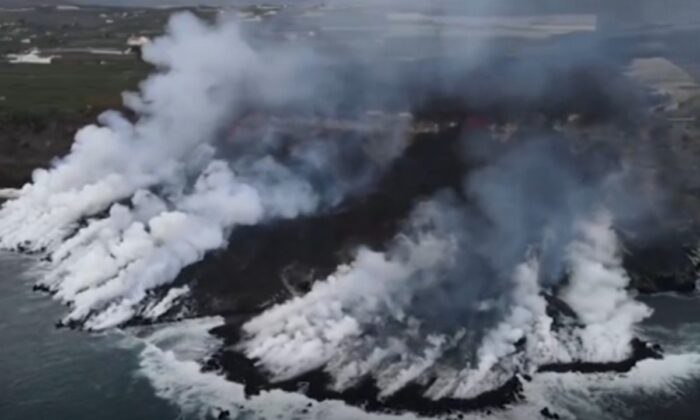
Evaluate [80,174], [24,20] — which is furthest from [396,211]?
[24,20]

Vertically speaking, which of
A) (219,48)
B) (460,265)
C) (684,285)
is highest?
(219,48)

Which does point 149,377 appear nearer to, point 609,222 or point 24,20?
point 609,222

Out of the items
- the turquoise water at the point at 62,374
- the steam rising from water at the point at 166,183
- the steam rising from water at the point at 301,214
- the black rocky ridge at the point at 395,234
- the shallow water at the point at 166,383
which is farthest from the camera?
the steam rising from water at the point at 166,183

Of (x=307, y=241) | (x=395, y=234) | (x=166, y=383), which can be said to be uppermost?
(x=395, y=234)

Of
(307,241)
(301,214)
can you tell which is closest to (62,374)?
(307,241)

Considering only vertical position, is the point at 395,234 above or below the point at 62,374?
above

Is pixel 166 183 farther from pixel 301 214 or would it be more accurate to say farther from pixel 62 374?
pixel 62 374

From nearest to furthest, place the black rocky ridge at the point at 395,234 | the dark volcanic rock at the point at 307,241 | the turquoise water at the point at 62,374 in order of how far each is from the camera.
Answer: the turquoise water at the point at 62,374 < the black rocky ridge at the point at 395,234 < the dark volcanic rock at the point at 307,241

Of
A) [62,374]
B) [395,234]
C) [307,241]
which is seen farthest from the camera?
[307,241]

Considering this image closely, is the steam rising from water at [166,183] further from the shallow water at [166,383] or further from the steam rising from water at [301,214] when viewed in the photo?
the shallow water at [166,383]

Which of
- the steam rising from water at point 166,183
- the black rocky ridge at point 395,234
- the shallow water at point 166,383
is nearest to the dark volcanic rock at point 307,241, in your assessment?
the black rocky ridge at point 395,234

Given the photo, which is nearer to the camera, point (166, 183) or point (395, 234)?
point (395, 234)
